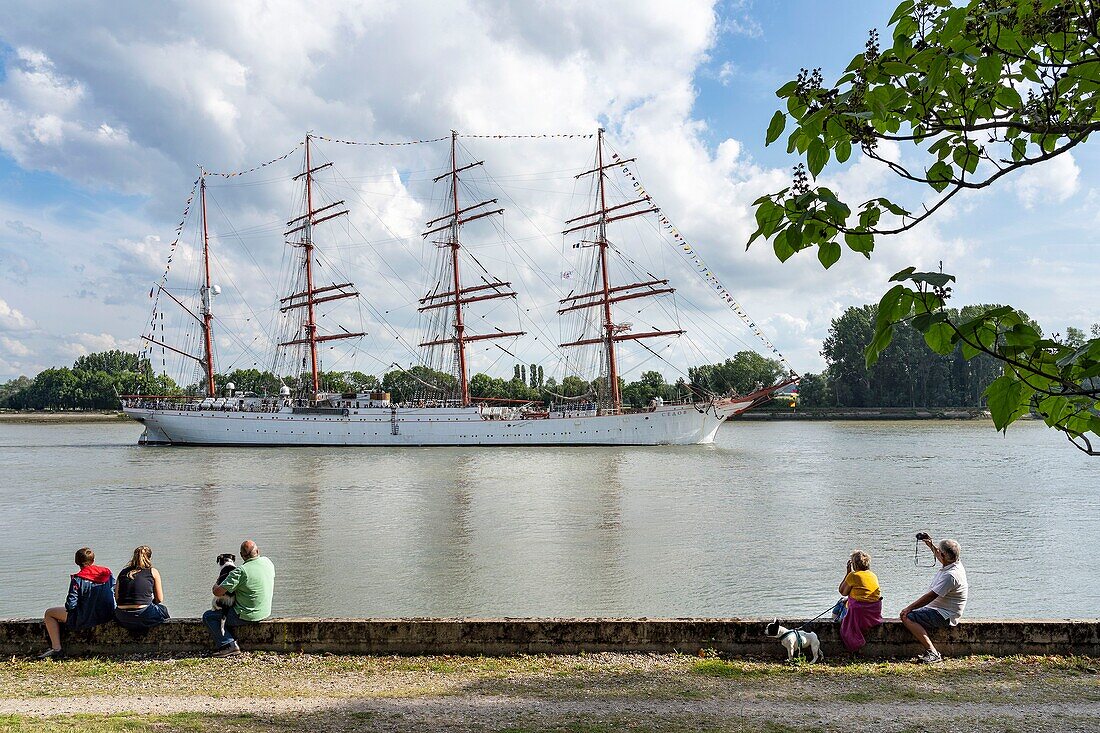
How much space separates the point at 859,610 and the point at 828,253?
254 inches

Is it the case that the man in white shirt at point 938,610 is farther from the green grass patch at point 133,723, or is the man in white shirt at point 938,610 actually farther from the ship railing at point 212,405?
the ship railing at point 212,405

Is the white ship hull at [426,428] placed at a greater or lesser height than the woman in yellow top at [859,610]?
greater

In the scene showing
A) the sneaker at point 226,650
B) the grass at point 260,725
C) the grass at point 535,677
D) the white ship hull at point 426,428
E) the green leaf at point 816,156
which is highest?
the green leaf at point 816,156

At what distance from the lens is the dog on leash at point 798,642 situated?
820 cm

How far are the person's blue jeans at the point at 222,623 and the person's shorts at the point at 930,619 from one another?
7.00 meters

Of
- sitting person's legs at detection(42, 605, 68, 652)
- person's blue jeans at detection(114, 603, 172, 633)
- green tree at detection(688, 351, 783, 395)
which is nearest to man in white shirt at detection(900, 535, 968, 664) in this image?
person's blue jeans at detection(114, 603, 172, 633)

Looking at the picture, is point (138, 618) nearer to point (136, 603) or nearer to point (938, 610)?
point (136, 603)

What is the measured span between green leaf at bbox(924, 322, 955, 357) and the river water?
10.4m

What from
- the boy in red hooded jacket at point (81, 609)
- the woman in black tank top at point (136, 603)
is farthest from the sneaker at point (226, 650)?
the boy in red hooded jacket at point (81, 609)

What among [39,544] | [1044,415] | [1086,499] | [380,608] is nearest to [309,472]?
[39,544]

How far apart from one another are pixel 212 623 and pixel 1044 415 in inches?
316

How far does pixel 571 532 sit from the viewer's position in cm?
2077

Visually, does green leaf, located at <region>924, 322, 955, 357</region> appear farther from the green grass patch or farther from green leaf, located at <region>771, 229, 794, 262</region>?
the green grass patch

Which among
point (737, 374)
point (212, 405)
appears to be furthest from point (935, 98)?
point (737, 374)
